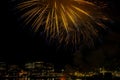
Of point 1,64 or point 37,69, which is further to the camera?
point 37,69

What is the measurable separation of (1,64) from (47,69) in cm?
829

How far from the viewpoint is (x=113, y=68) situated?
38688 mm

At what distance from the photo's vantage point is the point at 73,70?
35.2 m

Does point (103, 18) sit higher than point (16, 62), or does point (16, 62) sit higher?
point (103, 18)

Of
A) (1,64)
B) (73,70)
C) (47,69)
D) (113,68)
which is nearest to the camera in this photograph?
(73,70)

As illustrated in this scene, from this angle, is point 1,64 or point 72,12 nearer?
point 72,12

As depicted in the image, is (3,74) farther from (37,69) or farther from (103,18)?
(103,18)

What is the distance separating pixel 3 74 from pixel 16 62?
22.5ft

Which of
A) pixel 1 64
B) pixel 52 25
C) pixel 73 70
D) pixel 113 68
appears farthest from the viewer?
pixel 1 64

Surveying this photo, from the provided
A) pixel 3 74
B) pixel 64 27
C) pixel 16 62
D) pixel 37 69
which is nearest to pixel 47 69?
pixel 37 69

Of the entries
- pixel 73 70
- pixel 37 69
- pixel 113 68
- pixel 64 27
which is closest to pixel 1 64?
pixel 37 69

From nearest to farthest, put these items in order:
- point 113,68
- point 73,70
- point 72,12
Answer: point 72,12 → point 73,70 → point 113,68

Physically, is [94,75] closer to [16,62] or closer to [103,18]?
[16,62]

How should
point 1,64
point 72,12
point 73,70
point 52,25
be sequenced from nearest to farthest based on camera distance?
point 72,12 < point 52,25 < point 73,70 < point 1,64
